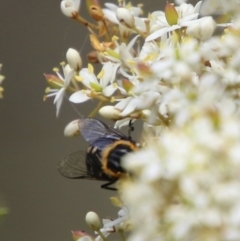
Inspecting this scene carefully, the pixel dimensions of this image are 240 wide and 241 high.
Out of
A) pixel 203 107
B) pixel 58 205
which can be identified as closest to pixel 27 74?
Result: pixel 58 205

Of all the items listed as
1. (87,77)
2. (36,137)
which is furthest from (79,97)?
(36,137)

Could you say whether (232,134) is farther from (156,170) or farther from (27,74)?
(27,74)

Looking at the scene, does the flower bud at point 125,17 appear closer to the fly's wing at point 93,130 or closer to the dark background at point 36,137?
the fly's wing at point 93,130

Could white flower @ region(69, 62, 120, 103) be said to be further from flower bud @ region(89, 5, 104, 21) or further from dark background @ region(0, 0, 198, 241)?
dark background @ region(0, 0, 198, 241)

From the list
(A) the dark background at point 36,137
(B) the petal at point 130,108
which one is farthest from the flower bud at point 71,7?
(A) the dark background at point 36,137

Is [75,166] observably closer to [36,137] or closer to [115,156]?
[115,156]

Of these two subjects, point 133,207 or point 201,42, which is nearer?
point 133,207

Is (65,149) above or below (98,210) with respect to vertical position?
above

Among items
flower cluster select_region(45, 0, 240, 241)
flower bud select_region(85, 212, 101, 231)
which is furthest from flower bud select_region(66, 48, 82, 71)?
flower bud select_region(85, 212, 101, 231)
